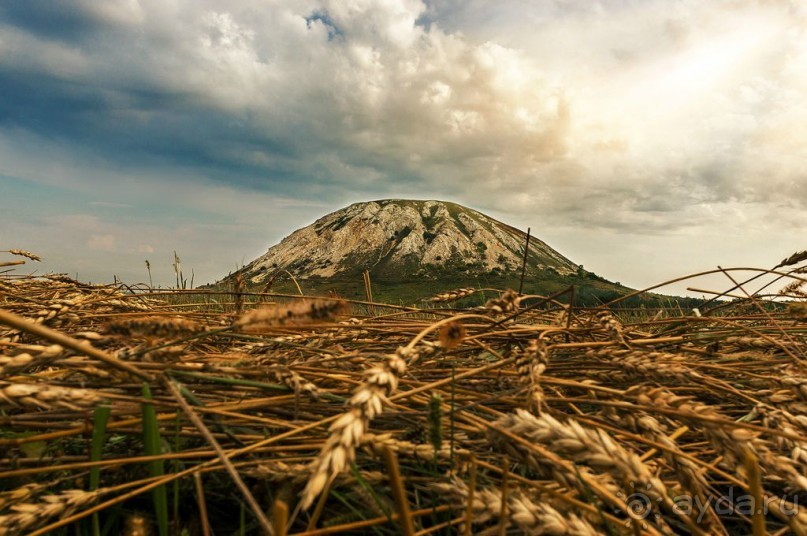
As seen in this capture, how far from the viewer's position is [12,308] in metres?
3.61

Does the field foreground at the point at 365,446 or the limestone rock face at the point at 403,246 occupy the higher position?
the limestone rock face at the point at 403,246

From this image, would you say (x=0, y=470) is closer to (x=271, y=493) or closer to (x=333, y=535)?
(x=271, y=493)

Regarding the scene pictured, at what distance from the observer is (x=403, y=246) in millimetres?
100688

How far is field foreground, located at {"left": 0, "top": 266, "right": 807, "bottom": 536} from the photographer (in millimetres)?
1030

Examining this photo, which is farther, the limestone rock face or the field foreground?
the limestone rock face

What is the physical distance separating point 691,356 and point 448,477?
6.60ft

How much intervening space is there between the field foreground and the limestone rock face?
89.5 m

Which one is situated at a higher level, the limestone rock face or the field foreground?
the limestone rock face

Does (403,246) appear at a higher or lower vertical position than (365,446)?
higher

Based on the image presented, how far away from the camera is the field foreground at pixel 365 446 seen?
1.03m

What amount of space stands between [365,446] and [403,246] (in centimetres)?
9940

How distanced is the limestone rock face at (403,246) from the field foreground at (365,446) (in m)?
89.5

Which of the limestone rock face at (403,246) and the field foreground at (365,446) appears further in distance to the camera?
the limestone rock face at (403,246)

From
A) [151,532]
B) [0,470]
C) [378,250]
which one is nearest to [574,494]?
[151,532]
